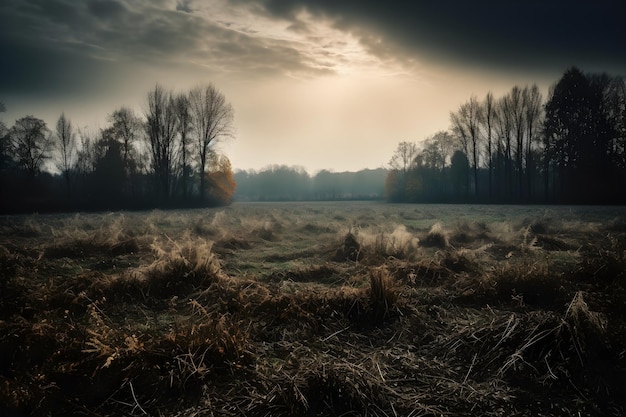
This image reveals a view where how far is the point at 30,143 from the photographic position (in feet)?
121

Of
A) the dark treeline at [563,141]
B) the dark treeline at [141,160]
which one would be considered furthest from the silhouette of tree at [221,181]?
the dark treeline at [563,141]

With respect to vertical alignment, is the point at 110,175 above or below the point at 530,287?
above

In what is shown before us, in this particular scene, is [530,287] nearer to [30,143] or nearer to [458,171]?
[30,143]

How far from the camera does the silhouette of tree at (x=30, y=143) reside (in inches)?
1385

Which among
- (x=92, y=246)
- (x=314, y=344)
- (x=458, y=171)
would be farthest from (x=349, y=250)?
(x=458, y=171)

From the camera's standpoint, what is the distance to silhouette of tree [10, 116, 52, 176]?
3519 centimetres

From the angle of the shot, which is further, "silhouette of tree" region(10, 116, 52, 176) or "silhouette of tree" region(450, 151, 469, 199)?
"silhouette of tree" region(450, 151, 469, 199)

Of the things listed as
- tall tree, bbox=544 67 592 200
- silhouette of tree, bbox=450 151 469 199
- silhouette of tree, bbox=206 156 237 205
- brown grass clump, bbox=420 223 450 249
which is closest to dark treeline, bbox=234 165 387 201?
silhouette of tree, bbox=450 151 469 199

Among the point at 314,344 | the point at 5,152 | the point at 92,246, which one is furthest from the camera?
the point at 5,152

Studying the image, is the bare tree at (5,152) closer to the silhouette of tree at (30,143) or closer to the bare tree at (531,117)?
the silhouette of tree at (30,143)

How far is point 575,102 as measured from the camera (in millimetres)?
35281

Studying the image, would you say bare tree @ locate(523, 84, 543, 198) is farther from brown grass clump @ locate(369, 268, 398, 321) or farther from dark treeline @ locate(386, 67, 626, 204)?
brown grass clump @ locate(369, 268, 398, 321)

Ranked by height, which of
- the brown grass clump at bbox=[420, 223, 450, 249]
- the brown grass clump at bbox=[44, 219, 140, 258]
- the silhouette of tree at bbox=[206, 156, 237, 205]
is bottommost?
the brown grass clump at bbox=[420, 223, 450, 249]

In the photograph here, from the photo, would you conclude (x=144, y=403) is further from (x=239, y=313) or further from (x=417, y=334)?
(x=417, y=334)
